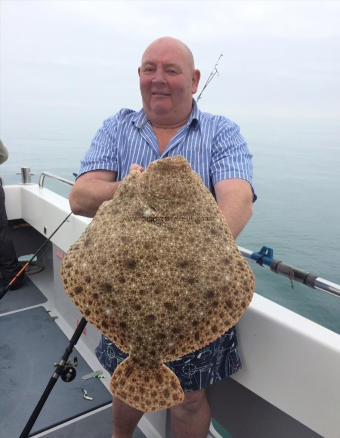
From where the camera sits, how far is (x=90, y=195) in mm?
1933

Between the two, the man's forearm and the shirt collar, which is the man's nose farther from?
the man's forearm

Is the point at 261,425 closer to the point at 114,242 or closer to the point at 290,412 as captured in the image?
the point at 290,412

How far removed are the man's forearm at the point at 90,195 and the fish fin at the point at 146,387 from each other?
0.86 metres

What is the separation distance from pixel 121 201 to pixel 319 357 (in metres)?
1.16

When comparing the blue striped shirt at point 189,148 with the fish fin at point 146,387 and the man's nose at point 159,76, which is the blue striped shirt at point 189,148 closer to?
the man's nose at point 159,76

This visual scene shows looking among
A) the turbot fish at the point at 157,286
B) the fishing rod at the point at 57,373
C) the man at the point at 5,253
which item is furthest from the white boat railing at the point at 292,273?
the man at the point at 5,253

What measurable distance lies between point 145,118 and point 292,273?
4.16 ft

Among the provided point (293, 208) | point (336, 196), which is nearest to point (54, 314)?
point (293, 208)

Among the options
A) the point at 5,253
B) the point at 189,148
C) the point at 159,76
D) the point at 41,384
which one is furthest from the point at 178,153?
the point at 5,253

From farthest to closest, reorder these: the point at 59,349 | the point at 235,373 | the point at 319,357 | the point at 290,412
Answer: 1. the point at 59,349
2. the point at 235,373
3. the point at 290,412
4. the point at 319,357

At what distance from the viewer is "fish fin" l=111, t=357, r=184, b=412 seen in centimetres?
127

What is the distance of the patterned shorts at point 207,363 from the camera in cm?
192

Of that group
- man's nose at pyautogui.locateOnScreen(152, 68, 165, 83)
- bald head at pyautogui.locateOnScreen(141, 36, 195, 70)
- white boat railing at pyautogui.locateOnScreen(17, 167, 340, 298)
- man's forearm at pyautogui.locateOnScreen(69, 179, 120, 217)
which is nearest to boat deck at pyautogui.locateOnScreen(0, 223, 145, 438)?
man's forearm at pyautogui.locateOnScreen(69, 179, 120, 217)

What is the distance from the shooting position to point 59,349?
12.1 feet
